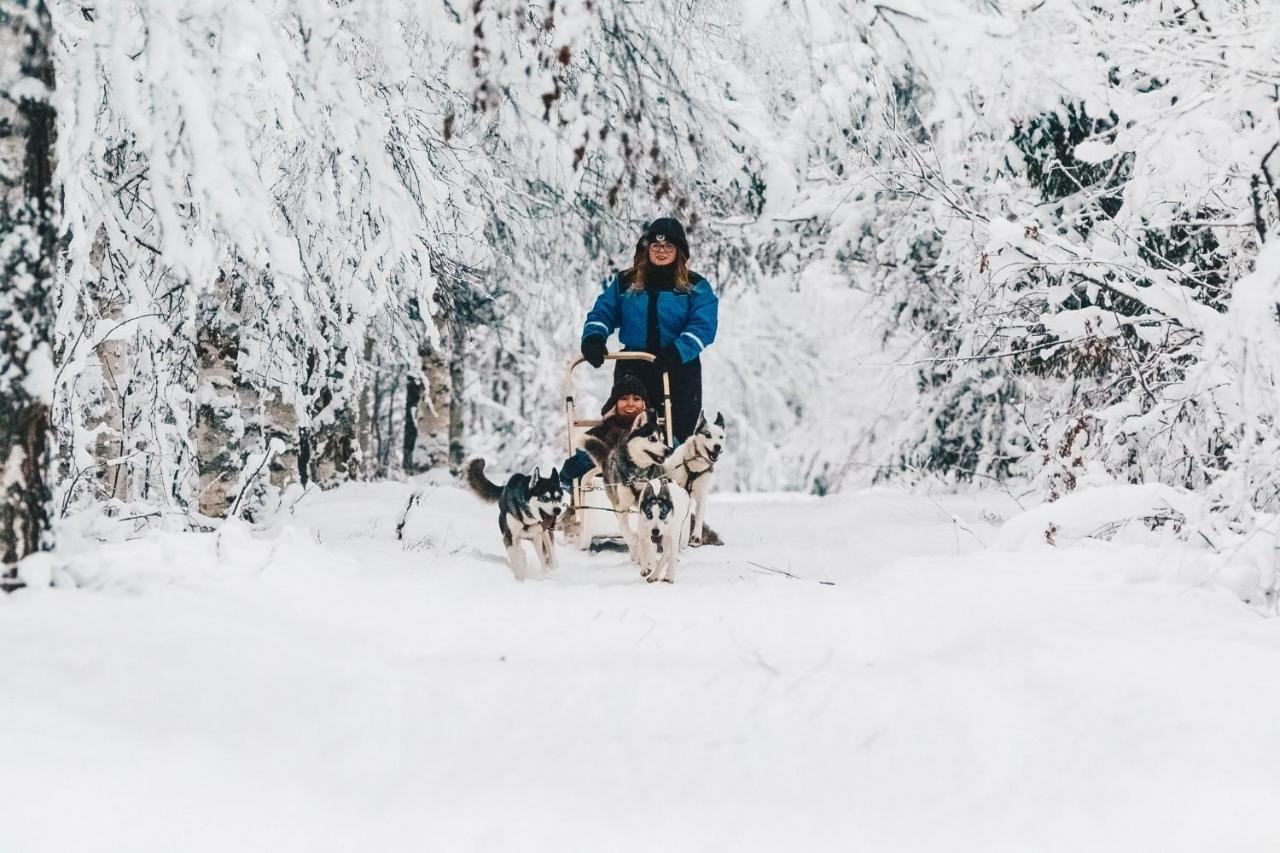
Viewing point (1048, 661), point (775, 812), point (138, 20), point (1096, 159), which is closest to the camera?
point (775, 812)

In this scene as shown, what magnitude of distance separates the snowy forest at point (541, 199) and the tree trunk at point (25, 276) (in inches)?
0.4

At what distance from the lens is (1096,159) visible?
588 cm

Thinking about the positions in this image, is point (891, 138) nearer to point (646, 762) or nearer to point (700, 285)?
point (700, 285)

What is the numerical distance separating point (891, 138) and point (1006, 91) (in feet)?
5.33

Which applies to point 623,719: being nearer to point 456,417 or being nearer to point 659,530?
point 659,530

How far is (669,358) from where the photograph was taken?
8.09m

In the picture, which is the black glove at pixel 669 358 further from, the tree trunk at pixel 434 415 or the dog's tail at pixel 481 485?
the tree trunk at pixel 434 415

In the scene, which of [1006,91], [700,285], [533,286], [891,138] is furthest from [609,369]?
[1006,91]

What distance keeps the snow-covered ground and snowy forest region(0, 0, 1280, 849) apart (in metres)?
0.34

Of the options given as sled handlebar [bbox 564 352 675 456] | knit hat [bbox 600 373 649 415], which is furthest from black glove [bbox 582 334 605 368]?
knit hat [bbox 600 373 649 415]

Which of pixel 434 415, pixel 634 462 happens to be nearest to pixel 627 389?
pixel 634 462

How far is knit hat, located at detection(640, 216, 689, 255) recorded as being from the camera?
7645 millimetres

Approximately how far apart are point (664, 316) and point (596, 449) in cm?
104

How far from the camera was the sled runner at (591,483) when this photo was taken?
763 centimetres
